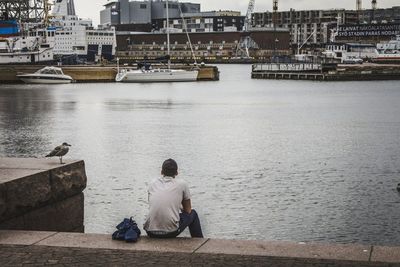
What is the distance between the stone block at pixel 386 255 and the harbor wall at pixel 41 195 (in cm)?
442

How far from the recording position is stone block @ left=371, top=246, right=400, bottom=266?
793 cm

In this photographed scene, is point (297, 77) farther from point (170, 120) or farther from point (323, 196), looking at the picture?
point (323, 196)

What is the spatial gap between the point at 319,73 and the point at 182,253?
330 ft

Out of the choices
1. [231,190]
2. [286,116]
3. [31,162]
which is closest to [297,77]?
[286,116]

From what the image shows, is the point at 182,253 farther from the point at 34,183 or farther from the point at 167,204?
the point at 34,183

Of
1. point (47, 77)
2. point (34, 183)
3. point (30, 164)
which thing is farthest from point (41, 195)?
point (47, 77)

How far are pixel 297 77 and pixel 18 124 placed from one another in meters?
73.7

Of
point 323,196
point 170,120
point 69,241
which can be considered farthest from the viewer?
point 170,120

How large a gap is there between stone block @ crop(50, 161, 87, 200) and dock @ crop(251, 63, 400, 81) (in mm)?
95112

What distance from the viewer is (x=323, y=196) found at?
1798 cm

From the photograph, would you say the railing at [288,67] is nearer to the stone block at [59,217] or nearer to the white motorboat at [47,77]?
the white motorboat at [47,77]

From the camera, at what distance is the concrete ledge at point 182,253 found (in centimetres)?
803

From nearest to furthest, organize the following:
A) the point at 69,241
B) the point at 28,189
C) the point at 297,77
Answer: the point at 69,241, the point at 28,189, the point at 297,77

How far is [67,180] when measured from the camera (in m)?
10.5
